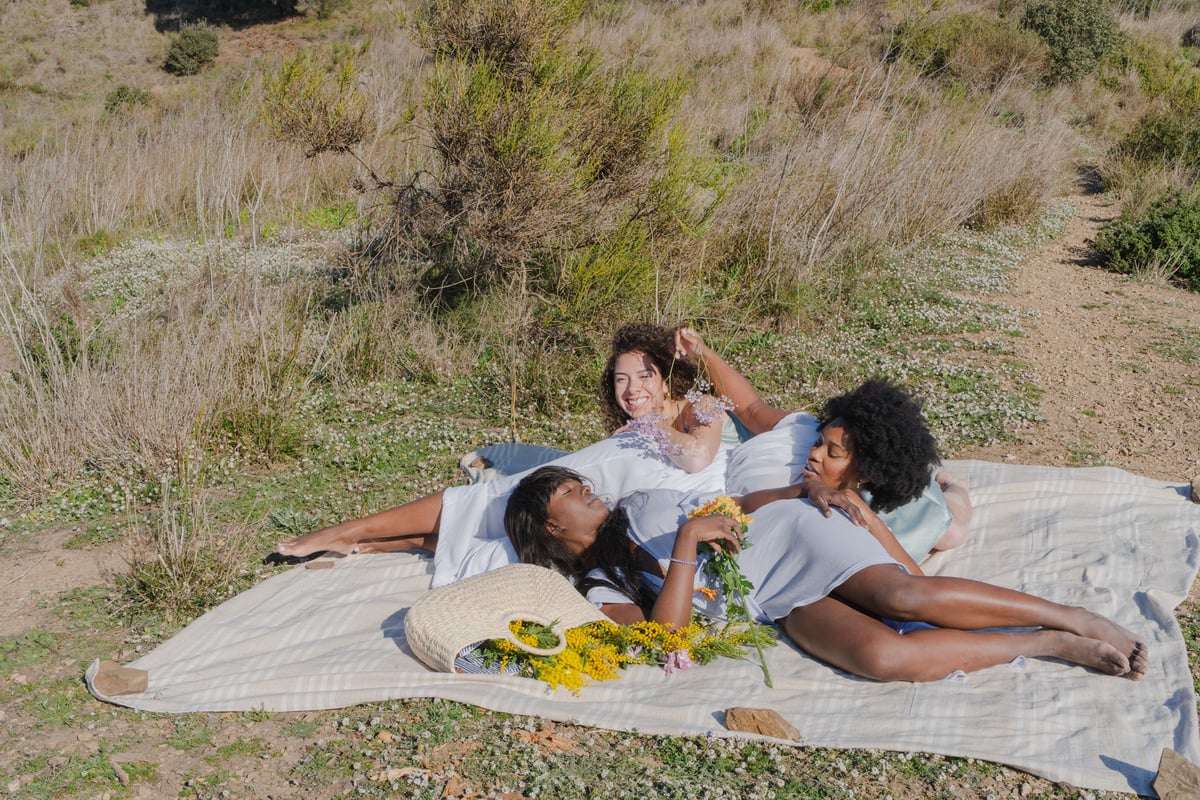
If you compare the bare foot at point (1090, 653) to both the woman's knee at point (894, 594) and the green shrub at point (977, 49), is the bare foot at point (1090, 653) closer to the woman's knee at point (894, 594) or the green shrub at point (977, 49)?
the woman's knee at point (894, 594)

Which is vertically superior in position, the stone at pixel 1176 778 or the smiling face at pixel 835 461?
the smiling face at pixel 835 461

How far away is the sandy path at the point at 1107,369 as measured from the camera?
5.89 meters

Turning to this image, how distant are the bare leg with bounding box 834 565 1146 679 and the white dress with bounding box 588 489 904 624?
0.08 meters

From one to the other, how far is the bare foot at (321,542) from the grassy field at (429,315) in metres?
0.19

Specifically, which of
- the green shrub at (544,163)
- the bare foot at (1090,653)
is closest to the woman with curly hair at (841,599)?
the bare foot at (1090,653)

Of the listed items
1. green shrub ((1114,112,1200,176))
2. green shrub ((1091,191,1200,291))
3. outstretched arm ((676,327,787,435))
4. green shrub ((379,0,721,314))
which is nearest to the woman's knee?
outstretched arm ((676,327,787,435))

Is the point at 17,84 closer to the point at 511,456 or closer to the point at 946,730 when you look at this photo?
the point at 511,456

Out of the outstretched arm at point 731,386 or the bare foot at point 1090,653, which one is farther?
the outstretched arm at point 731,386

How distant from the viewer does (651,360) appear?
4.99 m

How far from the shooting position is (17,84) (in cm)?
2547

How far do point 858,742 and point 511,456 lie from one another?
113 inches

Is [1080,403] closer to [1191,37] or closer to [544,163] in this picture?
[544,163]

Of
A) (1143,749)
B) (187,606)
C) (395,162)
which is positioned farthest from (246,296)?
(1143,749)

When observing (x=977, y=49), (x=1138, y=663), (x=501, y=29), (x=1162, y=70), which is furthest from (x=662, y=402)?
(x=1162, y=70)
